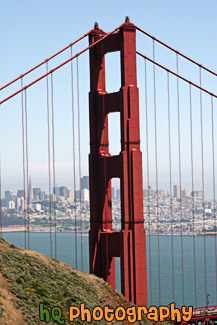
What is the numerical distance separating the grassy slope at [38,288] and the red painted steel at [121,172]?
2.33 m

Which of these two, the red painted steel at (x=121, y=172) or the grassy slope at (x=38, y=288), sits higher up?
the red painted steel at (x=121, y=172)

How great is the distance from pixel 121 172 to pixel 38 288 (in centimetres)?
1174

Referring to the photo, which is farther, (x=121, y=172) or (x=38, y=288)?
(x=121, y=172)

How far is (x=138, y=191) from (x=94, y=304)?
28.7ft

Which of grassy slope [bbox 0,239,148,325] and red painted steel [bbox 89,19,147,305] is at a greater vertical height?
red painted steel [bbox 89,19,147,305]

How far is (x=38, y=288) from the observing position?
121ft

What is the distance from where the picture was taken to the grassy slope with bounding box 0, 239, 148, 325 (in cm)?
3328

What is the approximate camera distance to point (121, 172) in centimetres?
4584

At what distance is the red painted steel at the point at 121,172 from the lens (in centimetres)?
4541

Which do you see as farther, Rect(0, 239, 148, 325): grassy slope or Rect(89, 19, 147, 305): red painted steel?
Rect(89, 19, 147, 305): red painted steel

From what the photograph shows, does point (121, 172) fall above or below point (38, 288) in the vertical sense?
above

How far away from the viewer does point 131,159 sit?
45.3 metres

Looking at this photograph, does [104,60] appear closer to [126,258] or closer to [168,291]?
[126,258]

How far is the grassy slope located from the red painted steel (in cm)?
233
